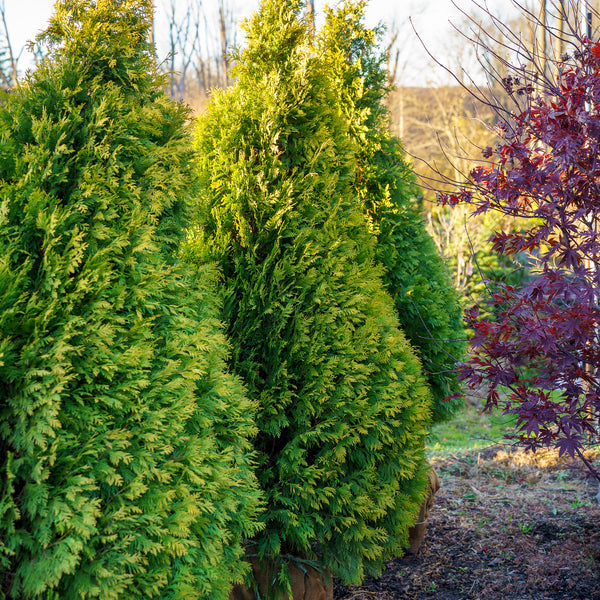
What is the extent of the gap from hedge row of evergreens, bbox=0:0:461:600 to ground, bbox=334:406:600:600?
854 mm

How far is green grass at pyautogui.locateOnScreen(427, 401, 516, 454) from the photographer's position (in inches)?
320

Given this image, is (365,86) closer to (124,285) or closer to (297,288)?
(297,288)

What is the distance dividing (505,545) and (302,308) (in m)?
3.04

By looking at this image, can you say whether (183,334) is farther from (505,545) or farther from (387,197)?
(505,545)

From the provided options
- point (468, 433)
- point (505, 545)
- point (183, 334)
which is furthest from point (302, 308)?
point (468, 433)

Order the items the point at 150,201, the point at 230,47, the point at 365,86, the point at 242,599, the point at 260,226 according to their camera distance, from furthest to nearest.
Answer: the point at 365,86 < the point at 230,47 < the point at 260,226 < the point at 242,599 < the point at 150,201

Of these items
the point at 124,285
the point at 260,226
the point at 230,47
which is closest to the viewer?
the point at 124,285

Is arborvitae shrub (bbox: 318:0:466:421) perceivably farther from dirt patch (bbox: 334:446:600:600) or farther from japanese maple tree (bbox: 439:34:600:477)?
japanese maple tree (bbox: 439:34:600:477)

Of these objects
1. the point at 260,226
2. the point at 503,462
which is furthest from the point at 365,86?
the point at 503,462

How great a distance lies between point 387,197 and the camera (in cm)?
489

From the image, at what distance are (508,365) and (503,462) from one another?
4.26 meters

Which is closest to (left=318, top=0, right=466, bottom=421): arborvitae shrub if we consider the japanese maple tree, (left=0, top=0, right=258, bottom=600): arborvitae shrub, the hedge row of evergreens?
the hedge row of evergreens

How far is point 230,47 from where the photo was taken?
3.57m

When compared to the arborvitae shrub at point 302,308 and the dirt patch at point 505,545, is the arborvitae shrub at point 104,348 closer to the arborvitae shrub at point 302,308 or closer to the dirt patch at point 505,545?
the arborvitae shrub at point 302,308
